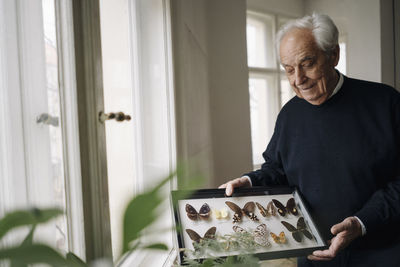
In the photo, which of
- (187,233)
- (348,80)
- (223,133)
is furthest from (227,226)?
(223,133)

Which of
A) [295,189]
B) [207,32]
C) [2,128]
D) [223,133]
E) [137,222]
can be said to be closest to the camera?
[137,222]

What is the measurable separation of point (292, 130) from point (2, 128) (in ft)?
3.70

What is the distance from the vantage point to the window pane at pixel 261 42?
4613mm

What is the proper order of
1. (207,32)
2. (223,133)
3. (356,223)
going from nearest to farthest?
(356,223)
(207,32)
(223,133)

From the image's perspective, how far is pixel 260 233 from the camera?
111 cm

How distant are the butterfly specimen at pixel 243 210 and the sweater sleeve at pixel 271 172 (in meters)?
0.21

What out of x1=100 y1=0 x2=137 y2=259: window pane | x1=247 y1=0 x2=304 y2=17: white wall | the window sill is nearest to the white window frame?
x1=100 y1=0 x2=137 y2=259: window pane

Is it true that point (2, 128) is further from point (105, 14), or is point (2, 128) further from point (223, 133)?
point (223, 133)

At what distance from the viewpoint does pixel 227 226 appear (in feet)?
3.62

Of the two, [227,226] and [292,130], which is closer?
[227,226]

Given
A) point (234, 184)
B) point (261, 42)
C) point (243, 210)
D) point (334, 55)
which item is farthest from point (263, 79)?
point (243, 210)

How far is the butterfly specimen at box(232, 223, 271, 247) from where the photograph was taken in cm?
108

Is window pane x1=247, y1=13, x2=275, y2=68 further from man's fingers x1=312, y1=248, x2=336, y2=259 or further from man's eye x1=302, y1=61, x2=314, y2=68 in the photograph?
man's fingers x1=312, y1=248, x2=336, y2=259

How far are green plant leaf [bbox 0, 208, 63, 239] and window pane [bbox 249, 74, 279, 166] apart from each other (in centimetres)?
450
